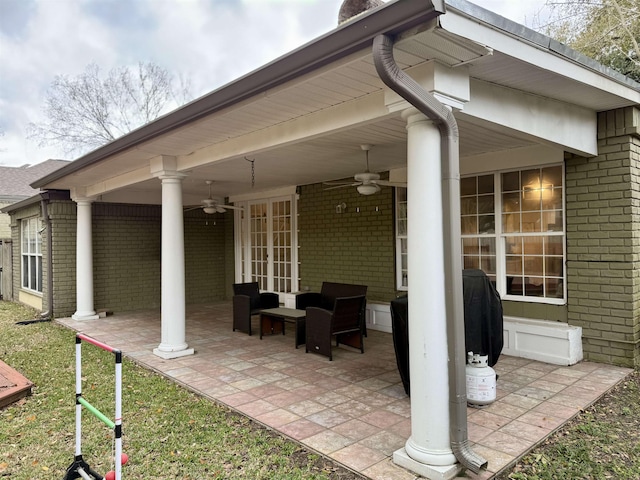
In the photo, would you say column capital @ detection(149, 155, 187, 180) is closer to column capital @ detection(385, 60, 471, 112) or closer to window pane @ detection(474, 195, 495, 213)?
column capital @ detection(385, 60, 471, 112)

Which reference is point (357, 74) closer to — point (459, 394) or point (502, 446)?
point (459, 394)

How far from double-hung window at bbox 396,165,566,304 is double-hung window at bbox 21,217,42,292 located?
961cm

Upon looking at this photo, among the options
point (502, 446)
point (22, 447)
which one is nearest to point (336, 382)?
point (502, 446)

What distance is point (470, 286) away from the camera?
13.3 feet

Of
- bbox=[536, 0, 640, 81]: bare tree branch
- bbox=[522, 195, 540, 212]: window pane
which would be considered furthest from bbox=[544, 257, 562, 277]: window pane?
bbox=[536, 0, 640, 81]: bare tree branch

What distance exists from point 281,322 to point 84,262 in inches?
171

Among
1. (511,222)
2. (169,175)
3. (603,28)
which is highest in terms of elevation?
(603,28)

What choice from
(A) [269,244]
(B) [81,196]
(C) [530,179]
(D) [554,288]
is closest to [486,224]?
(C) [530,179]

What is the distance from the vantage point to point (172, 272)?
593 centimetres

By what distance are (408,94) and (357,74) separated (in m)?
0.56

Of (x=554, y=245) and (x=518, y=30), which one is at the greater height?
(x=518, y=30)

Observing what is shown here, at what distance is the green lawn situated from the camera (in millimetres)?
2957

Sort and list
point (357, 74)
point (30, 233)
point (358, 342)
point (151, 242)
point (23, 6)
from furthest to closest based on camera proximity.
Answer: point (23, 6)
point (30, 233)
point (151, 242)
point (358, 342)
point (357, 74)

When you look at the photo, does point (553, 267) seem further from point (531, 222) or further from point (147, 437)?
point (147, 437)
